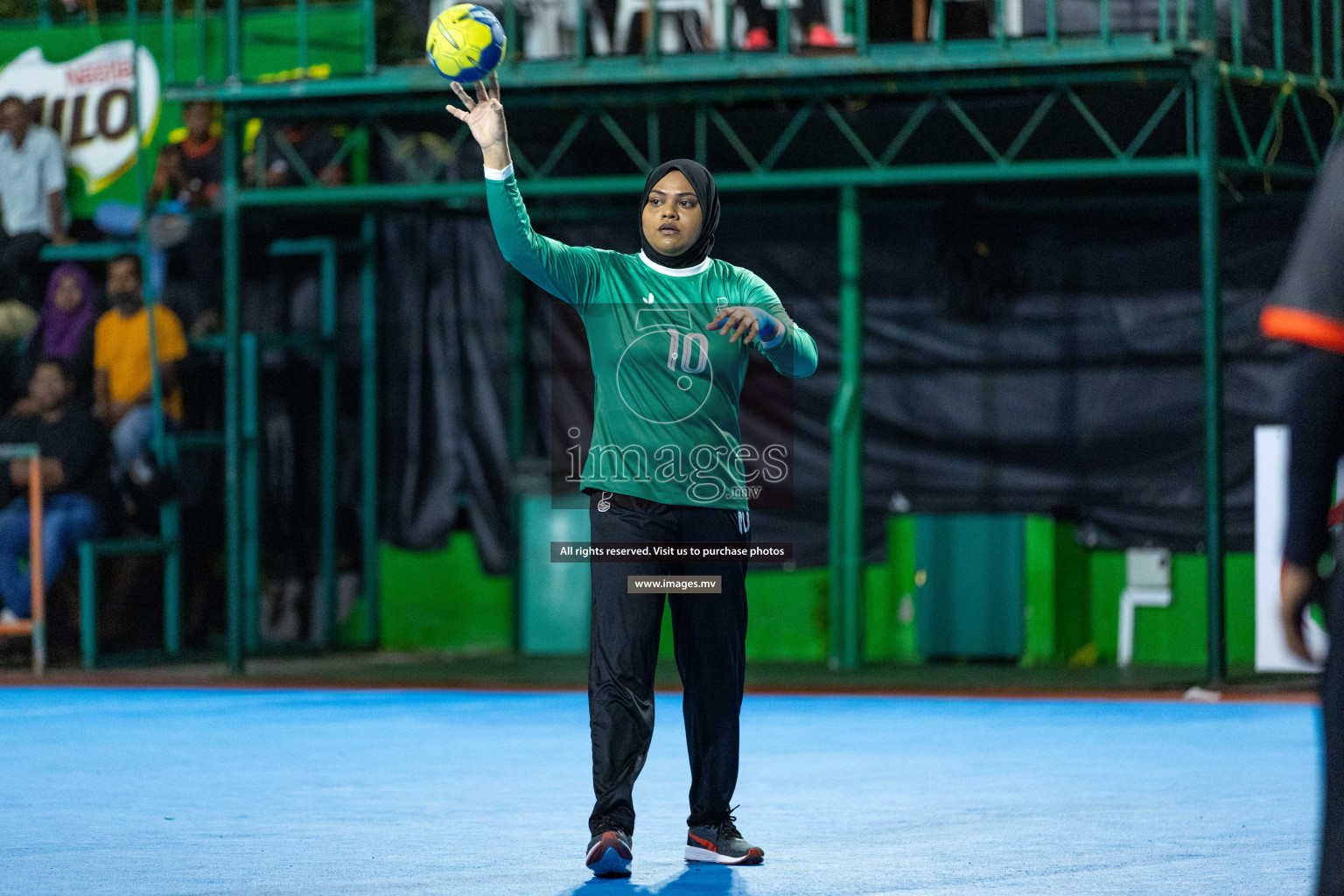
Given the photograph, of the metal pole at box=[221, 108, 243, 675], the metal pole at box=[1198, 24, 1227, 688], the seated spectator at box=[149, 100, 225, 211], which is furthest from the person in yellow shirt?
the metal pole at box=[1198, 24, 1227, 688]

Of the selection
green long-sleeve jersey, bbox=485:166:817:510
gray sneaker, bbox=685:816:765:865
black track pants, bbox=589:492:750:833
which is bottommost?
gray sneaker, bbox=685:816:765:865

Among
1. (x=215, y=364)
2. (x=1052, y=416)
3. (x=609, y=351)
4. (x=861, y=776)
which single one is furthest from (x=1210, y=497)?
(x=215, y=364)

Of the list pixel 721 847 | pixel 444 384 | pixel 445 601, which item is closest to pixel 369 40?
pixel 444 384

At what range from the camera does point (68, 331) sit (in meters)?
15.5

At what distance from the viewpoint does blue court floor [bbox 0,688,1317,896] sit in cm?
606

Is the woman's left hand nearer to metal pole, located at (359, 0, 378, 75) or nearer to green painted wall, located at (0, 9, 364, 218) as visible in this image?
metal pole, located at (359, 0, 378, 75)

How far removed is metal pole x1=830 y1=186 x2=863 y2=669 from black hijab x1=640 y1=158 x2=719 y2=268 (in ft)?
25.2

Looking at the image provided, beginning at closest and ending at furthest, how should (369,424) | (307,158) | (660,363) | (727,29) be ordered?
1. (660,363)
2. (727,29)
3. (307,158)
4. (369,424)

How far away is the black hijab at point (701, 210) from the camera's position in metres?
6.18

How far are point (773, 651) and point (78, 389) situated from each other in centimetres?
565

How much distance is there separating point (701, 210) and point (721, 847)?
1.96 metres

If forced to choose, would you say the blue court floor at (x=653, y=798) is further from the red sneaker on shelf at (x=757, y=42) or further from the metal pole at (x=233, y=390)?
the red sneaker on shelf at (x=757, y=42)

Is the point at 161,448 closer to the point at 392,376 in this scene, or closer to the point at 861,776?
the point at 392,376

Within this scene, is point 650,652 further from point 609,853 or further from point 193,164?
Answer: point 193,164
